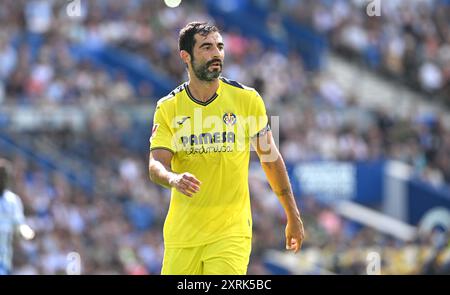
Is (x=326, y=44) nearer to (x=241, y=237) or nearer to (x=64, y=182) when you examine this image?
(x=64, y=182)

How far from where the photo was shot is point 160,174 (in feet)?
28.9

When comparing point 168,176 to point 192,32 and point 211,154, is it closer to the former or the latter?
point 211,154

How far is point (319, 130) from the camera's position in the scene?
2528 centimetres

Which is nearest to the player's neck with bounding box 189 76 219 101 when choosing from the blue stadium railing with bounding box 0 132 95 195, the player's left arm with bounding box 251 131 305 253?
the player's left arm with bounding box 251 131 305 253

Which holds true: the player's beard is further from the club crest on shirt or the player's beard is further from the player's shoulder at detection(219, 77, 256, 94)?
the club crest on shirt

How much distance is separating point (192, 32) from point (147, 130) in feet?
49.5

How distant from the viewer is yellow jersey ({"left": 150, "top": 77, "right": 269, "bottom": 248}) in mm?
9156

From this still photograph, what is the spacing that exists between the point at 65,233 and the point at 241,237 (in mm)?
12491

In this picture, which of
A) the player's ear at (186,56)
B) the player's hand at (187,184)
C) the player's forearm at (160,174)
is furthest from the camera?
the player's ear at (186,56)

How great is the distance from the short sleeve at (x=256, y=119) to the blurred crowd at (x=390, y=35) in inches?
762

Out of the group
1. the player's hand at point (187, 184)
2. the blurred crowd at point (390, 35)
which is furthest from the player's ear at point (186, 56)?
the blurred crowd at point (390, 35)

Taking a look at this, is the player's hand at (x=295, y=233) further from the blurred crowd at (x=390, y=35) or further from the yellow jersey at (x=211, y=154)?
the blurred crowd at (x=390, y=35)

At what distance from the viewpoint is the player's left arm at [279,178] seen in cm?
927
